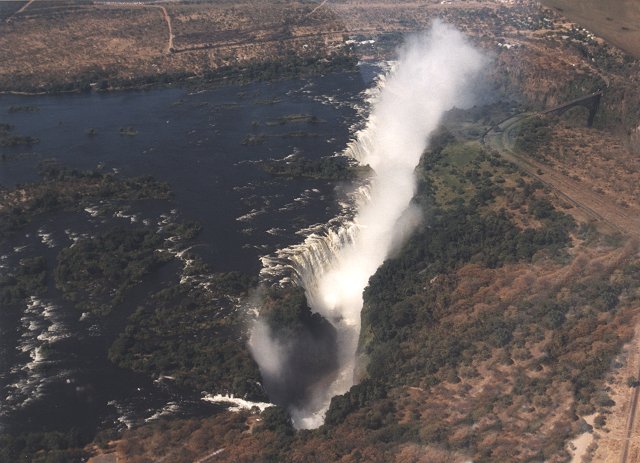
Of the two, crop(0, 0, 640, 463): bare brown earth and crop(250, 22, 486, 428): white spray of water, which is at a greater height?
crop(0, 0, 640, 463): bare brown earth

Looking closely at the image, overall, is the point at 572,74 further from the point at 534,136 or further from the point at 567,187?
the point at 567,187

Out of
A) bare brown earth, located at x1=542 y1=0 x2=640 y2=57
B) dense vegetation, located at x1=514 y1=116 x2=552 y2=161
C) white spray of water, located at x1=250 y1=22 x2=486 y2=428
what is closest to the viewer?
white spray of water, located at x1=250 y1=22 x2=486 y2=428

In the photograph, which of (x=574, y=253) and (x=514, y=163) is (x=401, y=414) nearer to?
(x=574, y=253)

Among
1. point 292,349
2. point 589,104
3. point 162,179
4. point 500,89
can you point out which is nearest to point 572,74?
point 589,104

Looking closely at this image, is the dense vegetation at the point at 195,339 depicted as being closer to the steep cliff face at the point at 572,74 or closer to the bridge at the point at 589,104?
the steep cliff face at the point at 572,74

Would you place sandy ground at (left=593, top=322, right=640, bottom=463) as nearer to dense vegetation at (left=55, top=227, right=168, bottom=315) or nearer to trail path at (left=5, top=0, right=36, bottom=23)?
dense vegetation at (left=55, top=227, right=168, bottom=315)

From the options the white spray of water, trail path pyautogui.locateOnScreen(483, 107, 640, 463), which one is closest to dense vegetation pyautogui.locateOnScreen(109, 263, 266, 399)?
the white spray of water
